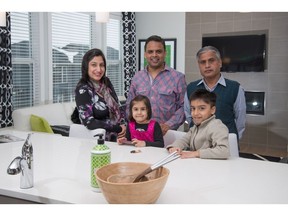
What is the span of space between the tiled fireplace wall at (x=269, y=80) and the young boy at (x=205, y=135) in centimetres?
354

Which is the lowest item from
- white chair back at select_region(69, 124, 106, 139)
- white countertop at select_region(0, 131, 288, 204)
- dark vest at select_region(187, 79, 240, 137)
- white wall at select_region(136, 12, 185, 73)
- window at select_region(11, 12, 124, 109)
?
white countertop at select_region(0, 131, 288, 204)

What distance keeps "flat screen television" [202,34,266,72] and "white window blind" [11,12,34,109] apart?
280 centimetres

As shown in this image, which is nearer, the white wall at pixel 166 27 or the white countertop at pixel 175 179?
the white countertop at pixel 175 179

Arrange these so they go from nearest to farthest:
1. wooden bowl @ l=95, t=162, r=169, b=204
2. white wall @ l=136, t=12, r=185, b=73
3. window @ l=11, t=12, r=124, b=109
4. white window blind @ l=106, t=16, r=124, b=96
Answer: wooden bowl @ l=95, t=162, r=169, b=204 → window @ l=11, t=12, r=124, b=109 → white wall @ l=136, t=12, r=185, b=73 → white window blind @ l=106, t=16, r=124, b=96

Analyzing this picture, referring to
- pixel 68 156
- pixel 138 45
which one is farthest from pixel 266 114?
pixel 68 156

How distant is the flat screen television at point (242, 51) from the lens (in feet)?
16.3

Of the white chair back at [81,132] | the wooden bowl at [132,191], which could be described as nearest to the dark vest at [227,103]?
the white chair back at [81,132]

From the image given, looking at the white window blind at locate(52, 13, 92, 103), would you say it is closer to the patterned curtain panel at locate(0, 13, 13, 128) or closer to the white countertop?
the patterned curtain panel at locate(0, 13, 13, 128)

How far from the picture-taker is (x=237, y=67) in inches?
203

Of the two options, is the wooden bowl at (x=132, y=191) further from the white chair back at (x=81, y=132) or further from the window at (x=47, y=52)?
the window at (x=47, y=52)

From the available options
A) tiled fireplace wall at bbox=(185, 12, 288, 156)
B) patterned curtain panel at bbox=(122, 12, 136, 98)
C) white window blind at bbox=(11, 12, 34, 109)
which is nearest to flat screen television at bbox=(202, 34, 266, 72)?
tiled fireplace wall at bbox=(185, 12, 288, 156)

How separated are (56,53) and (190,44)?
224 centimetres

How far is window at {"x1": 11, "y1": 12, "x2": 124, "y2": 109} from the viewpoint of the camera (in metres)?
4.30

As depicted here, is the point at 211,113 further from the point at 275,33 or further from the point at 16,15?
the point at 275,33
